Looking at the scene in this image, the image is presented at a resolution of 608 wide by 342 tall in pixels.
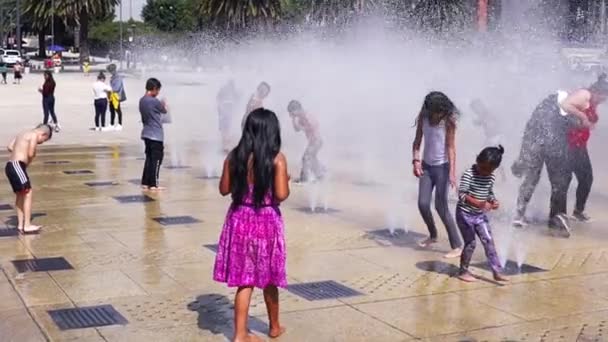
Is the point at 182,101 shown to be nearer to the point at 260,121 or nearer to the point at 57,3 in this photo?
the point at 260,121

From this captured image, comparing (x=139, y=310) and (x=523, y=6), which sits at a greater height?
(x=523, y=6)

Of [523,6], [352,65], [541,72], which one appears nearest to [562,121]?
[541,72]

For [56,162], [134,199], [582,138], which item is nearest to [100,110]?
[56,162]

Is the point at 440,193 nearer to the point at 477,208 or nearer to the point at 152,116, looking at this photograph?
the point at 477,208

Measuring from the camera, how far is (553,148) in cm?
954

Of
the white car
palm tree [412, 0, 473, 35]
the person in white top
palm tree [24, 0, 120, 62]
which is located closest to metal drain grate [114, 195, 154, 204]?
the person in white top

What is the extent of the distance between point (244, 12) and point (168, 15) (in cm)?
4613

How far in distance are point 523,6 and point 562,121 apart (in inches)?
875

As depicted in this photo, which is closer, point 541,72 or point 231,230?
point 231,230

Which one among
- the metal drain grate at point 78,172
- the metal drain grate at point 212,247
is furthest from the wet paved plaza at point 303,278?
the metal drain grate at point 78,172

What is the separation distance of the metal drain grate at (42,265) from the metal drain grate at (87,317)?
4.42ft

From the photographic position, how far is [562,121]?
9.37 meters

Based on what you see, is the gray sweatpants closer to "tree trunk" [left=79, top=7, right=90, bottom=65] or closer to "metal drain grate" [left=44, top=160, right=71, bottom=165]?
"metal drain grate" [left=44, top=160, right=71, bottom=165]

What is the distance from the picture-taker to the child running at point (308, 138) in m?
12.5
